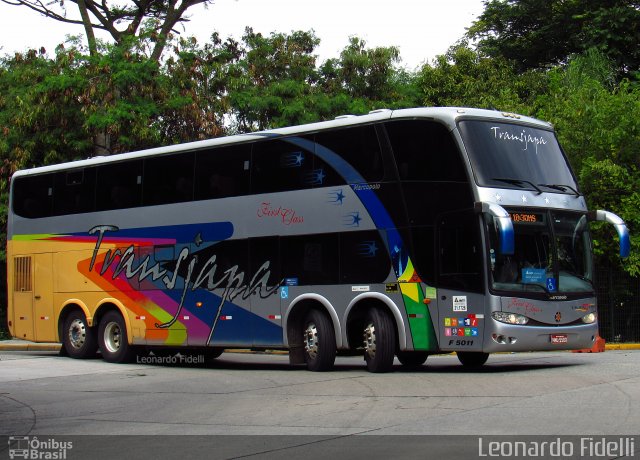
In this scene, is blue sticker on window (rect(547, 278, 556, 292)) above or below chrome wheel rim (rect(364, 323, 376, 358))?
above

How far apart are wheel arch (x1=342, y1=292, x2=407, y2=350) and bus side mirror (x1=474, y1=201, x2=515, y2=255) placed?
2.17 meters

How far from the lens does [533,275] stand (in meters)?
16.1

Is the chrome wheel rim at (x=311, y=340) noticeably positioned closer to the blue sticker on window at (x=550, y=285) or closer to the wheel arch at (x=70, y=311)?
the blue sticker on window at (x=550, y=285)

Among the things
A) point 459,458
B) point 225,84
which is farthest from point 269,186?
point 225,84

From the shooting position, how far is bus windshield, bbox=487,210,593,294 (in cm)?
1580

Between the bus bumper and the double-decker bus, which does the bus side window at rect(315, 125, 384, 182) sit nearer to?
the double-decker bus

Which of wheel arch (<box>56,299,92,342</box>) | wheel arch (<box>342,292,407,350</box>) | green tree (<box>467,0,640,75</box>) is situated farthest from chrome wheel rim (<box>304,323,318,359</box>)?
green tree (<box>467,0,640,75</box>)

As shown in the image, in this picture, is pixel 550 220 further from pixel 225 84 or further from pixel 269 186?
pixel 225 84

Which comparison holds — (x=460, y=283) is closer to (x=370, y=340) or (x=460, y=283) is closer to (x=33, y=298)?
(x=370, y=340)

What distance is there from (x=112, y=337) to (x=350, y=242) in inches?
288

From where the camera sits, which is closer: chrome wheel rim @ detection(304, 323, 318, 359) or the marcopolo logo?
the marcopolo logo

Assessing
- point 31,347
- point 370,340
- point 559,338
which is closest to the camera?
point 559,338

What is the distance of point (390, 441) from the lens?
9.51 m

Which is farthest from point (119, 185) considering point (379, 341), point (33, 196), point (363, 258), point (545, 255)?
point (545, 255)
